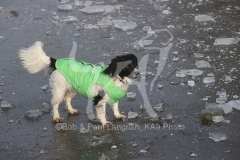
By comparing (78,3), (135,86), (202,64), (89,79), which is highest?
(89,79)

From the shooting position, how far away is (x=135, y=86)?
775 cm

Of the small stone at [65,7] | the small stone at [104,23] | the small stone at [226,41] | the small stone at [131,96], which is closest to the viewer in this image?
the small stone at [131,96]

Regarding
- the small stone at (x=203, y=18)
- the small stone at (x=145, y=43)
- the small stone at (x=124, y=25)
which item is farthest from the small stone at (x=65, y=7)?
the small stone at (x=203, y=18)

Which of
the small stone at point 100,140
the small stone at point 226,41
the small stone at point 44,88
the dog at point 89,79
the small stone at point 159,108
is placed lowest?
the small stone at point 226,41

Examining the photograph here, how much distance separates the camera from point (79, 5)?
1205 cm

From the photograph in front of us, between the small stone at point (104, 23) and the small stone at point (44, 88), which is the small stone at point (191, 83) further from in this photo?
the small stone at point (104, 23)

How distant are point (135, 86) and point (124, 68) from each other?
1622 millimetres

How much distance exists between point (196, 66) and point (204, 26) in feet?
7.14

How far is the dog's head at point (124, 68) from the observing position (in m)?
6.14

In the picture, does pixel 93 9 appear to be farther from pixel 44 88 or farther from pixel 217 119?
pixel 217 119

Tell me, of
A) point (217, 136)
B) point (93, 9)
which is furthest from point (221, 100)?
point (93, 9)

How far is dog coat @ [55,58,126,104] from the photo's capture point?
629 cm

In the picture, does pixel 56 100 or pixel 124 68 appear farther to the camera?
pixel 56 100

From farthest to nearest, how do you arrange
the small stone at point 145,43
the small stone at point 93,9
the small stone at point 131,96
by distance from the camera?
1. the small stone at point 93,9
2. the small stone at point 145,43
3. the small stone at point 131,96
